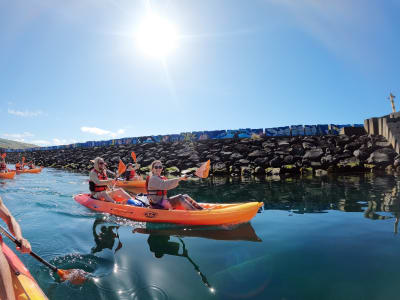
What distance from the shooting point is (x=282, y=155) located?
2127 centimetres

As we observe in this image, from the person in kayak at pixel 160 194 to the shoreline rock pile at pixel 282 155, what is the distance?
13.0 meters

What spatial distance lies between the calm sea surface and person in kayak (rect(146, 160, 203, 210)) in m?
0.74

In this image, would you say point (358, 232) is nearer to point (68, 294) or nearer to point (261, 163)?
point (68, 294)

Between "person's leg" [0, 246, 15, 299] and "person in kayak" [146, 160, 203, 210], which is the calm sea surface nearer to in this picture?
"person in kayak" [146, 160, 203, 210]

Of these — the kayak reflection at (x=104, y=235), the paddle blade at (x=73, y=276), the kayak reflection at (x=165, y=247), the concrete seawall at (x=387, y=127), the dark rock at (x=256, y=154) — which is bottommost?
the kayak reflection at (x=104, y=235)

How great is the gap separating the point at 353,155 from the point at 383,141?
2538mm

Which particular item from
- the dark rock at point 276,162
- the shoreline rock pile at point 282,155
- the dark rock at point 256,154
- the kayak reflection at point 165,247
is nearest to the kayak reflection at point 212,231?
the kayak reflection at point 165,247

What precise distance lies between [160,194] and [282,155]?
16537 mm

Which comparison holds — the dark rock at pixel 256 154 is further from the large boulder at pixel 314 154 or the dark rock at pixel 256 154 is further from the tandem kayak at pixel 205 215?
the tandem kayak at pixel 205 215

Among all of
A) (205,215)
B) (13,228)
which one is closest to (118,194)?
(205,215)

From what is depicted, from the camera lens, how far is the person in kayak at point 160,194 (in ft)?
23.5

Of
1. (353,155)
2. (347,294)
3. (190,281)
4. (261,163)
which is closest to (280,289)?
(347,294)

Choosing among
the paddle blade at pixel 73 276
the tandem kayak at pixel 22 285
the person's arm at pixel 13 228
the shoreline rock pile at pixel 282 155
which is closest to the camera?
the tandem kayak at pixel 22 285

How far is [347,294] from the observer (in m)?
3.45
